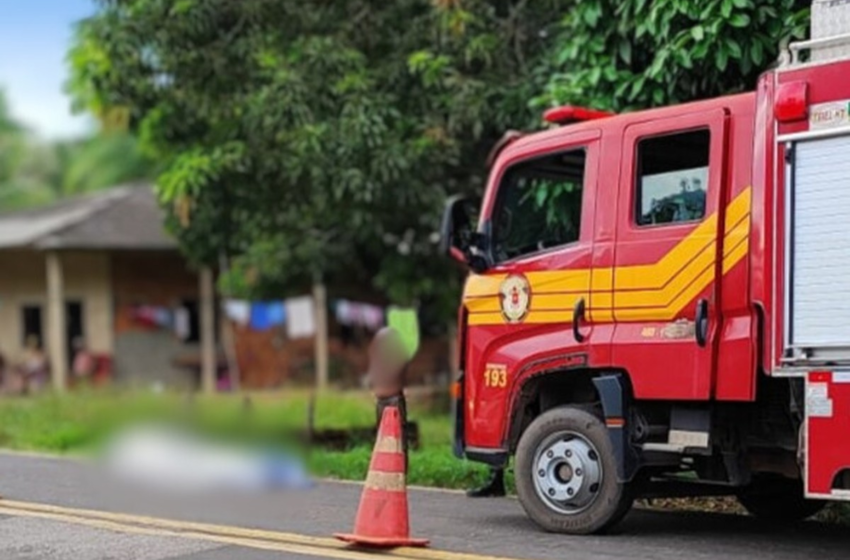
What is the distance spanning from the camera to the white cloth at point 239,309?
87.7 feet

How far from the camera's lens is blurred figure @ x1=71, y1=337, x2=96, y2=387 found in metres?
27.6

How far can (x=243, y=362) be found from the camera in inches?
1131

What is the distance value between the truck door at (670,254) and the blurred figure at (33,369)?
65.1ft

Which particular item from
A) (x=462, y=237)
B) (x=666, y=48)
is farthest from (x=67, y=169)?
(x=462, y=237)

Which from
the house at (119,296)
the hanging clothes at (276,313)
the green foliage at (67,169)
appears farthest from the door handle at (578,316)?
the green foliage at (67,169)

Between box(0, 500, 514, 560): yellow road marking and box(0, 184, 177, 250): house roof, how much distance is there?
50.3ft

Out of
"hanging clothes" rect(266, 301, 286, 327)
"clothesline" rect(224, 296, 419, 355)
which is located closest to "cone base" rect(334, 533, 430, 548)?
"clothesline" rect(224, 296, 419, 355)

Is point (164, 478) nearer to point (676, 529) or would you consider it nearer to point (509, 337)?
point (509, 337)

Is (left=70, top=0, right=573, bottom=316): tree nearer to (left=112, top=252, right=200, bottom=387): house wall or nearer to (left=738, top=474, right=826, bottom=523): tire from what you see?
(left=738, top=474, right=826, bottom=523): tire

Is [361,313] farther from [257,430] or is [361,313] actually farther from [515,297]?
[515,297]

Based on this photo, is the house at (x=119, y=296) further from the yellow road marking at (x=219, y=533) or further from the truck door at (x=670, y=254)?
the truck door at (x=670, y=254)

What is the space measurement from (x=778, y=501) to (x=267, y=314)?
61.1 feet

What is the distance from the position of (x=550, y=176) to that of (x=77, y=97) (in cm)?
1210

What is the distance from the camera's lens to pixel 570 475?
8984 mm
